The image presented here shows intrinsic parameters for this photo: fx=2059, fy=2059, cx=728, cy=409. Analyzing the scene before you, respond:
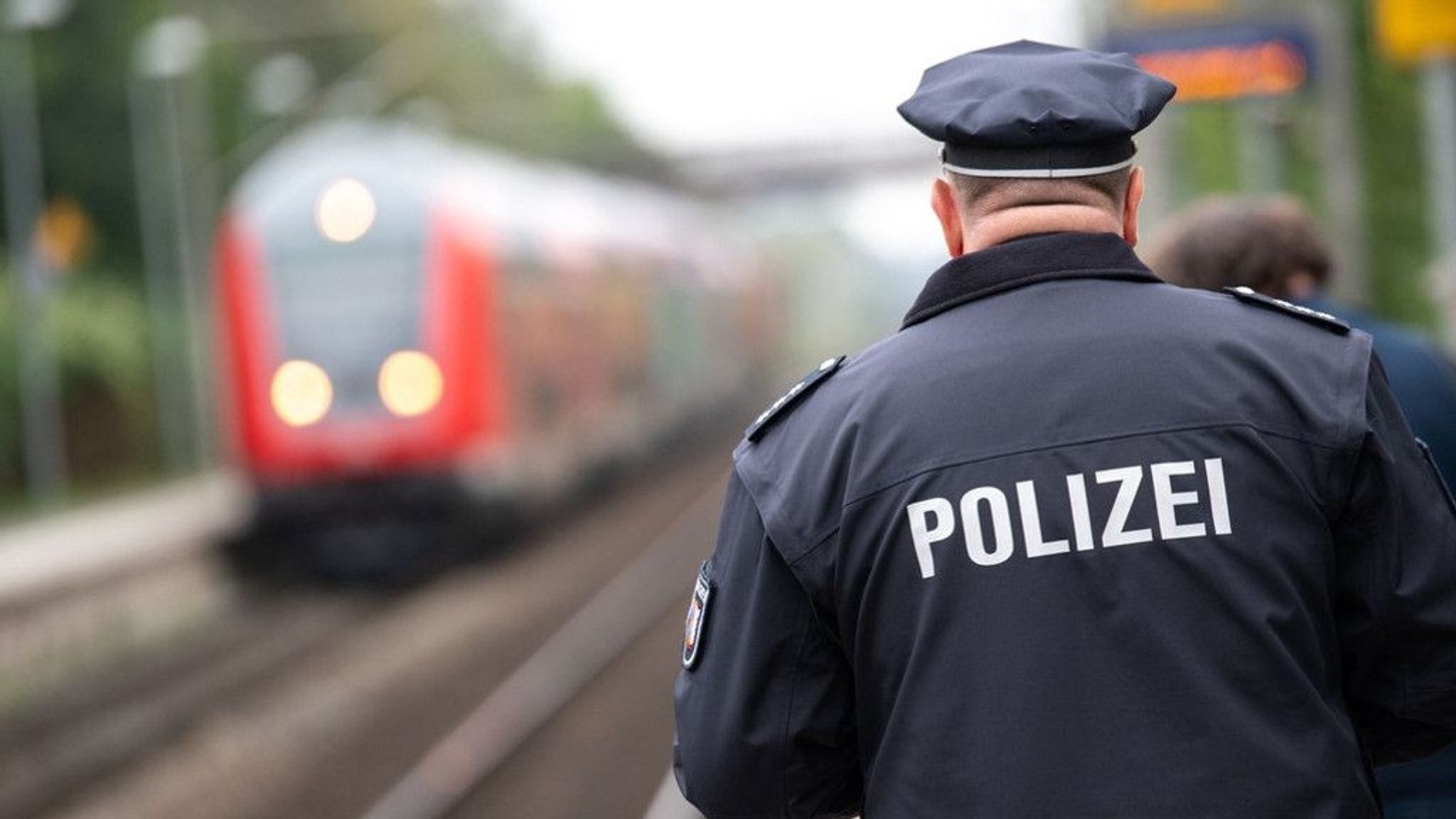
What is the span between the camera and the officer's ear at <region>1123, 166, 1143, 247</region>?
238cm

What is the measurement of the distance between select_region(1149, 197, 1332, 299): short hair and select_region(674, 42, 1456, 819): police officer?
129 cm

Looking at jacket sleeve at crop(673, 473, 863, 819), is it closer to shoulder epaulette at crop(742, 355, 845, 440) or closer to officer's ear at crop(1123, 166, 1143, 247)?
shoulder epaulette at crop(742, 355, 845, 440)

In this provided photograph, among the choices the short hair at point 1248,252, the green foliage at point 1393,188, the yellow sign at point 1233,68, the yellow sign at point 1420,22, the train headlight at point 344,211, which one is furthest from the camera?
the train headlight at point 344,211

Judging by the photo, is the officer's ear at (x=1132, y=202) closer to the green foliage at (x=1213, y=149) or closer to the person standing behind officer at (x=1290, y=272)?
the person standing behind officer at (x=1290, y=272)

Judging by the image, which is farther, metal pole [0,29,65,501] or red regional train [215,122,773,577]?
metal pole [0,29,65,501]

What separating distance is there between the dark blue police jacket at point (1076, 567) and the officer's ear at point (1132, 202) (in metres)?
0.09

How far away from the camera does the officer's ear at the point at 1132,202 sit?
238 cm

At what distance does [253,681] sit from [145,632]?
9.19 ft

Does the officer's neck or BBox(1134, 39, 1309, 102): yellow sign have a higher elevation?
BBox(1134, 39, 1309, 102): yellow sign

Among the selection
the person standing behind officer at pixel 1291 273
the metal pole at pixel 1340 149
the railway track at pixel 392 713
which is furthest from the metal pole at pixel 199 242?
the person standing behind officer at pixel 1291 273

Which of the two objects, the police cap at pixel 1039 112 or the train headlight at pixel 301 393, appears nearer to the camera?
the police cap at pixel 1039 112

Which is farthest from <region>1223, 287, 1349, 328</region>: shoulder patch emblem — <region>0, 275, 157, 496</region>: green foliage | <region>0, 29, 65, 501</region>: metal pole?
<region>0, 275, 157, 496</region>: green foliage

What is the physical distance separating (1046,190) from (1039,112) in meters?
0.11

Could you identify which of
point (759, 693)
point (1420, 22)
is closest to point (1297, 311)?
point (759, 693)
